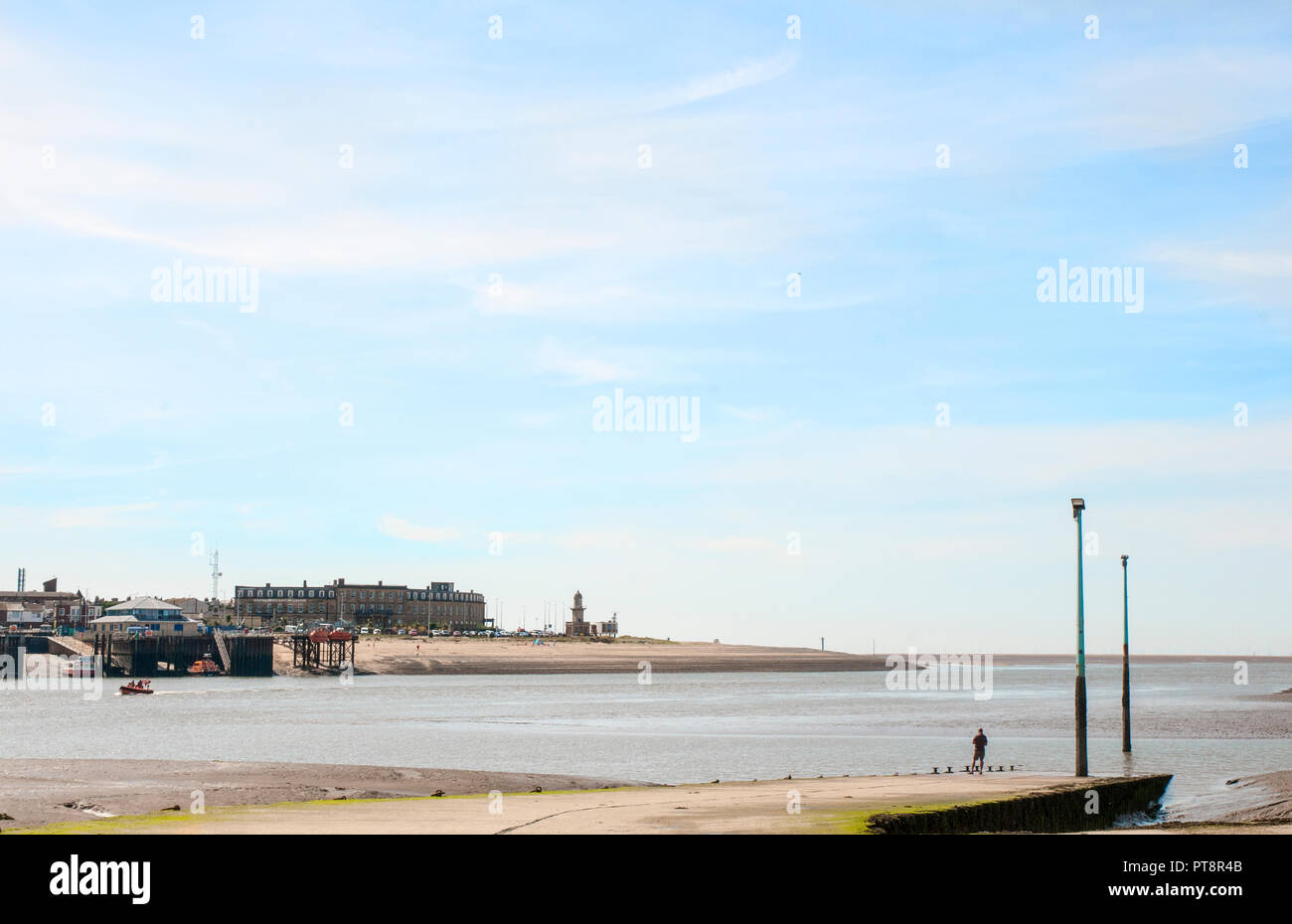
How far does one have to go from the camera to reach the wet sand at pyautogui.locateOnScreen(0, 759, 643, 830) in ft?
103

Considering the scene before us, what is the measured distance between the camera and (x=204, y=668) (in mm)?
157375

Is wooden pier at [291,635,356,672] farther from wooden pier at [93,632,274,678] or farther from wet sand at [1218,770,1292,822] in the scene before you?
wet sand at [1218,770,1292,822]

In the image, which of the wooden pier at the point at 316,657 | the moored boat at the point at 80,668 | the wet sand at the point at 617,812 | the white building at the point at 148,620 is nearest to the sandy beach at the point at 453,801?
the wet sand at the point at 617,812

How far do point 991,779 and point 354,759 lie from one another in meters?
29.0

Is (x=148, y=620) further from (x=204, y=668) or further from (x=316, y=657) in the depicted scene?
(x=316, y=657)

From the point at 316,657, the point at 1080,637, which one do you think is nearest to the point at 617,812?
the point at 1080,637

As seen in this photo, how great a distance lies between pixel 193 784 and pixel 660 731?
121 ft

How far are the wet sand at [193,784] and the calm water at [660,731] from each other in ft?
22.3

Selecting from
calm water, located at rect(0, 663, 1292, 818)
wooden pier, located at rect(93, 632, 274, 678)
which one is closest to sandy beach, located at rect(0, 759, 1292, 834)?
calm water, located at rect(0, 663, 1292, 818)

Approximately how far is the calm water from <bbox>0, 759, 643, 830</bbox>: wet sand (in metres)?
6.80

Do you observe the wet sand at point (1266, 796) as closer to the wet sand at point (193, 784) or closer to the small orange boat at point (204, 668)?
the wet sand at point (193, 784)

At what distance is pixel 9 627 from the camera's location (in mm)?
199875
